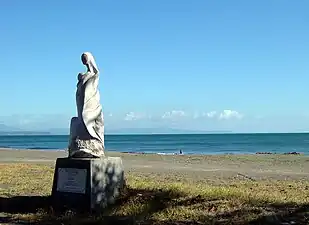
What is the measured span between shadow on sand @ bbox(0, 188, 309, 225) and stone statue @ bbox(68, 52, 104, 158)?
1076 millimetres

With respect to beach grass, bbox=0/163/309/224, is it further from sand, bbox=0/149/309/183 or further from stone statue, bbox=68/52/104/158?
sand, bbox=0/149/309/183

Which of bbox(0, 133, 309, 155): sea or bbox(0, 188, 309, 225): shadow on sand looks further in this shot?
bbox(0, 133, 309, 155): sea

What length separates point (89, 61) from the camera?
10172mm

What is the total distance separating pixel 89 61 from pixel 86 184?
2413mm

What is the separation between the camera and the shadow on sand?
26.7ft

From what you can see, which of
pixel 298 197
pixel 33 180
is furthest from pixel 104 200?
pixel 33 180

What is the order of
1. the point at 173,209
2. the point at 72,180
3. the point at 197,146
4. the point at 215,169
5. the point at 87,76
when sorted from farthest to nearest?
the point at 197,146 → the point at 215,169 → the point at 87,76 → the point at 72,180 → the point at 173,209

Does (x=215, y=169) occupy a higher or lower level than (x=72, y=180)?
lower

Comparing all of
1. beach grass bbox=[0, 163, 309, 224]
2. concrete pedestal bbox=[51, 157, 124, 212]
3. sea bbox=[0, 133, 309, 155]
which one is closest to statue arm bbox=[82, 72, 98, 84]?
concrete pedestal bbox=[51, 157, 124, 212]

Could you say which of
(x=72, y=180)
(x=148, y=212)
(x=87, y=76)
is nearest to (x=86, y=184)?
(x=72, y=180)

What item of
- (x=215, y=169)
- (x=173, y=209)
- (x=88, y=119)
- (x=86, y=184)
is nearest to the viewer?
(x=173, y=209)

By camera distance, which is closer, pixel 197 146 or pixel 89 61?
pixel 89 61

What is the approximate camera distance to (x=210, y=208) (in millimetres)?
8727

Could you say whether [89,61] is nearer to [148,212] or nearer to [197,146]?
[148,212]
